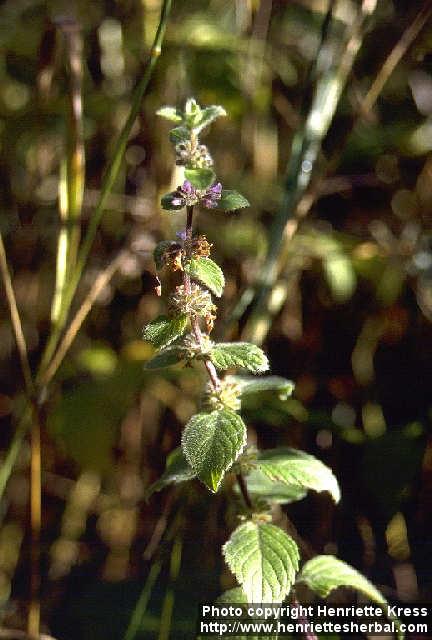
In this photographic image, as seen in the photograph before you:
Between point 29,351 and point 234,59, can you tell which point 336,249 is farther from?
point 29,351

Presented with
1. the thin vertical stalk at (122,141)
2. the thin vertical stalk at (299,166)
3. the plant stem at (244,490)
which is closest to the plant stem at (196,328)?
the plant stem at (244,490)

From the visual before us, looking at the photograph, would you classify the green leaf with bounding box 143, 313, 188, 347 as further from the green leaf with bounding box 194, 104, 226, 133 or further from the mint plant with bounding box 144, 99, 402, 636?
the green leaf with bounding box 194, 104, 226, 133

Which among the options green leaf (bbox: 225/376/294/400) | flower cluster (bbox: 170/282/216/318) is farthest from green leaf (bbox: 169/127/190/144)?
green leaf (bbox: 225/376/294/400)

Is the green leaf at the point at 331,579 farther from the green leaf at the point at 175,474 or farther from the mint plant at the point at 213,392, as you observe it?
the green leaf at the point at 175,474

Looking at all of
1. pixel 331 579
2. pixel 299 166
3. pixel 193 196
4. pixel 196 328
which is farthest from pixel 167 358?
pixel 299 166

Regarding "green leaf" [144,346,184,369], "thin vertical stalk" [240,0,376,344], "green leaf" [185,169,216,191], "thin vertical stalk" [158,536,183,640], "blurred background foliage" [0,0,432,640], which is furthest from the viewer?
"blurred background foliage" [0,0,432,640]

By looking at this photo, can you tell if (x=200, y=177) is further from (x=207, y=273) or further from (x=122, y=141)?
(x=122, y=141)
